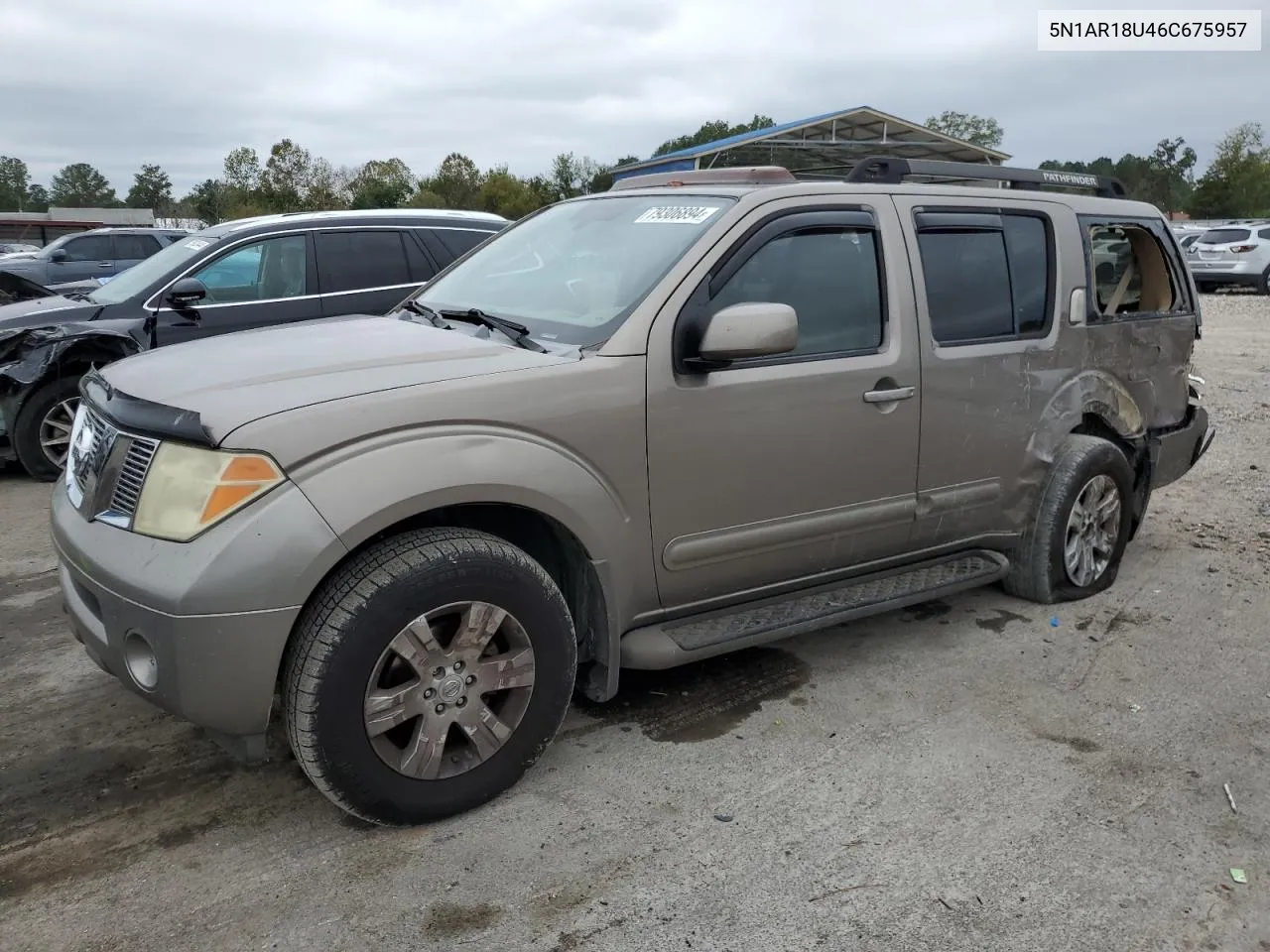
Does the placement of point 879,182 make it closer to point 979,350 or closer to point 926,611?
point 979,350

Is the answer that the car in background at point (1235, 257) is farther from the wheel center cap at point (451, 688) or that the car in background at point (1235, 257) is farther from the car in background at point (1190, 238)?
the wheel center cap at point (451, 688)

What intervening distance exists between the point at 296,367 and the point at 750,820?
185 cm

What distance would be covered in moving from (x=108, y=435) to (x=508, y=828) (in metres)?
1.58

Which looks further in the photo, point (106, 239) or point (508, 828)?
point (106, 239)

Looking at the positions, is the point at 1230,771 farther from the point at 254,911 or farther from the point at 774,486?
the point at 254,911

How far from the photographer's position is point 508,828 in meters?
2.85

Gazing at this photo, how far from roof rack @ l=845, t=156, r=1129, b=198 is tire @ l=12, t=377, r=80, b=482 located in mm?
5526

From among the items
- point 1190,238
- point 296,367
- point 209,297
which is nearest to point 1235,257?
point 1190,238

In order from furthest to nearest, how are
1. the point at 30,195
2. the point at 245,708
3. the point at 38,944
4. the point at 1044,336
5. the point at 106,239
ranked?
1. the point at 30,195
2. the point at 106,239
3. the point at 1044,336
4. the point at 245,708
5. the point at 38,944

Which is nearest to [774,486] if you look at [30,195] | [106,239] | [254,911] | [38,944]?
[254,911]

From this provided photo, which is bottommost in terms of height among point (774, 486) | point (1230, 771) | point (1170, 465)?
point (1230, 771)

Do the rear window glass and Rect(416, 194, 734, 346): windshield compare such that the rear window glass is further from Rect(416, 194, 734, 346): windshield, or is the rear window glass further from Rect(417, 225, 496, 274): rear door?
Rect(416, 194, 734, 346): windshield

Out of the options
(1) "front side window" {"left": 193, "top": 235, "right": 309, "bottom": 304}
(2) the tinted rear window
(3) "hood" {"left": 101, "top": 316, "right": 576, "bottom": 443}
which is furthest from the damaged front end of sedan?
(3) "hood" {"left": 101, "top": 316, "right": 576, "bottom": 443}

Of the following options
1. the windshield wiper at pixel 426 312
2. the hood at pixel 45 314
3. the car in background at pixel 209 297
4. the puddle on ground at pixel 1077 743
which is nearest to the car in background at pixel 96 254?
the car in background at pixel 209 297
